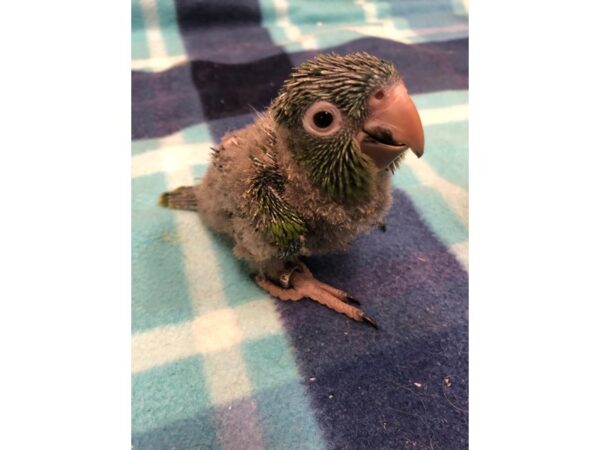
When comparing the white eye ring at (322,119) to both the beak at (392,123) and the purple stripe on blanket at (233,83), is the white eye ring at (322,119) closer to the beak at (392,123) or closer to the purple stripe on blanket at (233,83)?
the beak at (392,123)

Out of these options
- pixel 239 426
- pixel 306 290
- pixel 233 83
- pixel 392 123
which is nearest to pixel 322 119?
pixel 392 123

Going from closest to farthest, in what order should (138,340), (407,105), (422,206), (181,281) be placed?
(407,105), (138,340), (181,281), (422,206)

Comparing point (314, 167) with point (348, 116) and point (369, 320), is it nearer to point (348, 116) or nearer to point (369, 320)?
point (348, 116)

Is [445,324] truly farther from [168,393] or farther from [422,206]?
[168,393]

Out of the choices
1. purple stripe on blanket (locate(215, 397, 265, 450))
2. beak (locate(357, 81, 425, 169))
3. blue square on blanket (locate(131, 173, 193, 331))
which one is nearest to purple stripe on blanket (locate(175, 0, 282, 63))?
blue square on blanket (locate(131, 173, 193, 331))

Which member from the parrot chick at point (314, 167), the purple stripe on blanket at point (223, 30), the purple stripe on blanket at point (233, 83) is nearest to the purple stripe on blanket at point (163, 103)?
the purple stripe on blanket at point (233, 83)

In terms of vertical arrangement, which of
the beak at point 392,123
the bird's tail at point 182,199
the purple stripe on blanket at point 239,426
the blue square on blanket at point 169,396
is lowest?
the purple stripe on blanket at point 239,426

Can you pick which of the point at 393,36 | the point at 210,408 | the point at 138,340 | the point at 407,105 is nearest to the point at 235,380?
the point at 210,408
